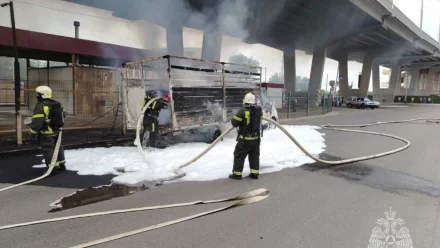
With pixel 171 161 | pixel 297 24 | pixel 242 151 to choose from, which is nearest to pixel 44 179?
pixel 171 161

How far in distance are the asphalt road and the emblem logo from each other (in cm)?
6

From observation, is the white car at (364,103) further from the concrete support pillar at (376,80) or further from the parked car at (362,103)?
the concrete support pillar at (376,80)

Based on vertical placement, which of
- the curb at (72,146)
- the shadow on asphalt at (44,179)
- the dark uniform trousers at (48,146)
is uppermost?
the dark uniform trousers at (48,146)

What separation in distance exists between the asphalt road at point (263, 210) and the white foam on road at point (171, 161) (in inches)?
15.6

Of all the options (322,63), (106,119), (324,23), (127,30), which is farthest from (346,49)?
(106,119)

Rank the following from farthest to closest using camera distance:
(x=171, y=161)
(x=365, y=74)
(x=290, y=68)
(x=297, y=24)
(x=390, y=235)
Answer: (x=365, y=74), (x=290, y=68), (x=297, y=24), (x=171, y=161), (x=390, y=235)

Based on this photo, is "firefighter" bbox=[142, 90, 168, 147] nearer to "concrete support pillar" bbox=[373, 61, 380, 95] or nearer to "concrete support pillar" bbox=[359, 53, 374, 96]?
"concrete support pillar" bbox=[359, 53, 374, 96]

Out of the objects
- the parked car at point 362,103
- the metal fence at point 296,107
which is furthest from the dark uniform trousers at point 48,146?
the parked car at point 362,103

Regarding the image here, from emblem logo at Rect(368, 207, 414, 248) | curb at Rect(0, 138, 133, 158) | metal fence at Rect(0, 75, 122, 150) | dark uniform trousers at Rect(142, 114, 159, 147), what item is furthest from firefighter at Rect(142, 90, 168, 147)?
emblem logo at Rect(368, 207, 414, 248)

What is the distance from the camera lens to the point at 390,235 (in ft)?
11.0

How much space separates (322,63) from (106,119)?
1198 inches

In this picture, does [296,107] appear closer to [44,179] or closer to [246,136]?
[246,136]

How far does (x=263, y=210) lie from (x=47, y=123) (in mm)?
4054

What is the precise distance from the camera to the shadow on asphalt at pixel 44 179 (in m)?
5.03
